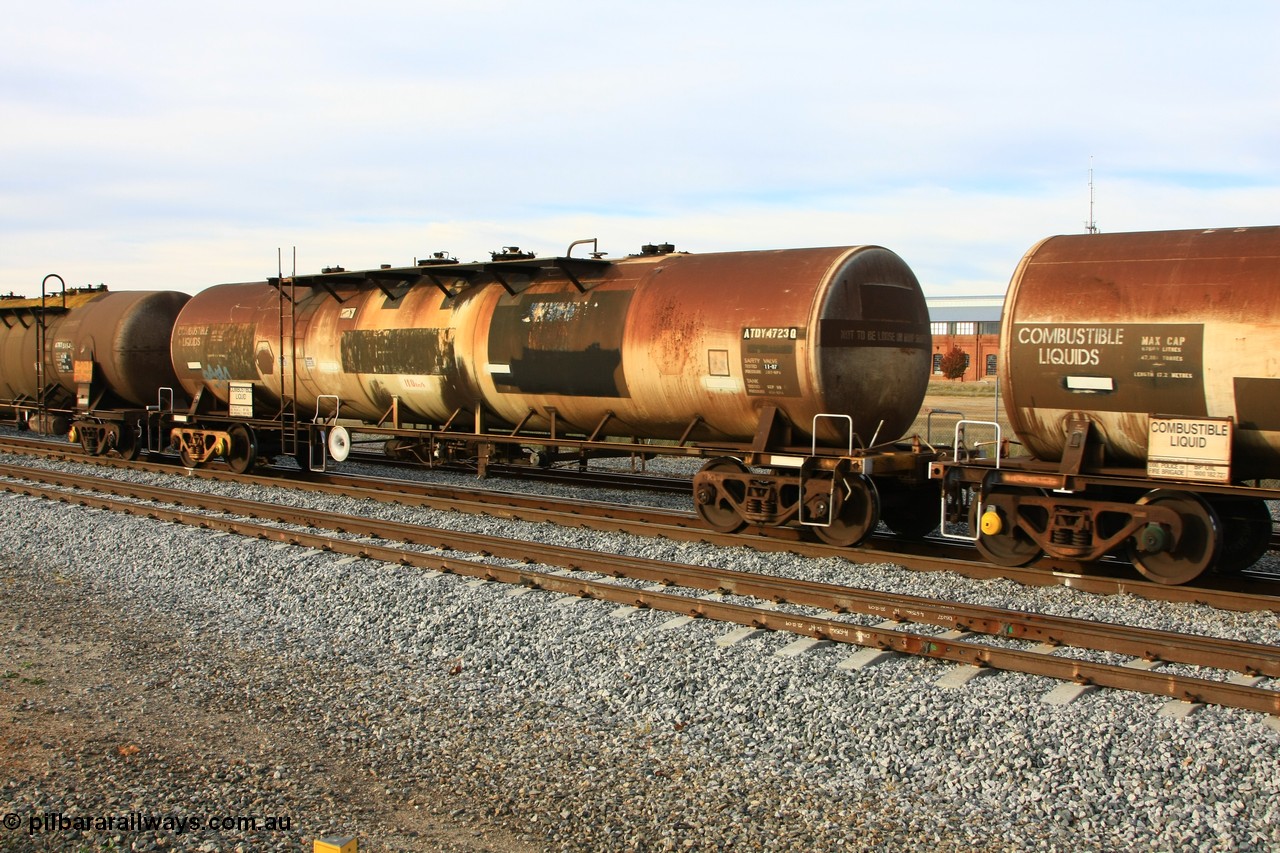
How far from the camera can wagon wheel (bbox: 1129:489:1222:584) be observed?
9.32 metres

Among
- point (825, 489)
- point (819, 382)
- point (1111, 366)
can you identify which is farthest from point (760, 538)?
point (1111, 366)

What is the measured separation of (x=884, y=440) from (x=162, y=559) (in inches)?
339

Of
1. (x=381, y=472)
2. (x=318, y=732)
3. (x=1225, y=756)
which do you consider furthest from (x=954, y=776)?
(x=381, y=472)

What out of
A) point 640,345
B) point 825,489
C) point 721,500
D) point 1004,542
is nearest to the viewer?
point 1004,542

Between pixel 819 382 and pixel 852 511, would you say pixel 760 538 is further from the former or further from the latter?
pixel 819 382

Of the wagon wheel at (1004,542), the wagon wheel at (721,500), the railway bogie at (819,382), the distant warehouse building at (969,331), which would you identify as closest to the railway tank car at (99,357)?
the railway bogie at (819,382)

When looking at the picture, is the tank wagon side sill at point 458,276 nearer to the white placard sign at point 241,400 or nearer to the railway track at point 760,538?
the white placard sign at point 241,400

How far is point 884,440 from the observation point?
12469 mm

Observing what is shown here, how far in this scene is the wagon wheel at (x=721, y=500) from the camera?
12312mm

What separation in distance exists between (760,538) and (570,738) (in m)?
5.93

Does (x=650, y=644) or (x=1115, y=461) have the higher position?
(x=1115, y=461)

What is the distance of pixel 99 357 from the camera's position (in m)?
20.8

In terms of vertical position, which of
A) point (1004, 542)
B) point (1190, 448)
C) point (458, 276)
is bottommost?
point (1004, 542)

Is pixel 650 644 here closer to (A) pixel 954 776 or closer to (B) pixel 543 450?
(A) pixel 954 776
